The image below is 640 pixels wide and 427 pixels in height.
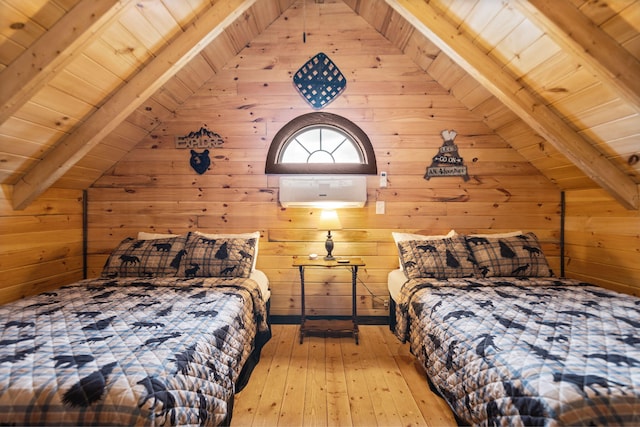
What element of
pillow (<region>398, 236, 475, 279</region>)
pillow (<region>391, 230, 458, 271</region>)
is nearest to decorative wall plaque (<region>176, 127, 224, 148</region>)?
pillow (<region>391, 230, 458, 271</region>)

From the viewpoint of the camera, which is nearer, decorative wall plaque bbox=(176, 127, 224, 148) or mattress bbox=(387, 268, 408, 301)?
mattress bbox=(387, 268, 408, 301)

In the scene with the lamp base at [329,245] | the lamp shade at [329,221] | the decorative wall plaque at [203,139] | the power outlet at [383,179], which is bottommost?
the lamp base at [329,245]

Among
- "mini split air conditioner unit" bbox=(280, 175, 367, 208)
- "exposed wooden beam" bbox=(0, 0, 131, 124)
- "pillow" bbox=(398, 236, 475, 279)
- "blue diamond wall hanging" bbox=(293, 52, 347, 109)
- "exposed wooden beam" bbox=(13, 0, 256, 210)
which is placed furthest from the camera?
"blue diamond wall hanging" bbox=(293, 52, 347, 109)

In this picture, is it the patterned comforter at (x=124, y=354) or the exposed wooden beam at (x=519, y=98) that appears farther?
the exposed wooden beam at (x=519, y=98)

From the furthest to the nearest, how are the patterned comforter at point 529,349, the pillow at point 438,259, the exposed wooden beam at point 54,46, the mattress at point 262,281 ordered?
the mattress at point 262,281 < the pillow at point 438,259 < the exposed wooden beam at point 54,46 < the patterned comforter at point 529,349

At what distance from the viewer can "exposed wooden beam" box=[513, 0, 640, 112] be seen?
1.75 metres

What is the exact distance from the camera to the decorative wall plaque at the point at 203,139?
3.18 m

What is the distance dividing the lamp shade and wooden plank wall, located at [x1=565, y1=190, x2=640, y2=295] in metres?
2.06

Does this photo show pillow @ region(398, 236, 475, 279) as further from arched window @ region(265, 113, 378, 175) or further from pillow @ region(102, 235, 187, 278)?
pillow @ region(102, 235, 187, 278)

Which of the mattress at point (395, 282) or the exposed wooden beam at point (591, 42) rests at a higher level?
the exposed wooden beam at point (591, 42)

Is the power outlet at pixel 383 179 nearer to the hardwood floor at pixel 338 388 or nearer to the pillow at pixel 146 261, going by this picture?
the hardwood floor at pixel 338 388

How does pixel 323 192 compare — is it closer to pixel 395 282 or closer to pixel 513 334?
pixel 395 282

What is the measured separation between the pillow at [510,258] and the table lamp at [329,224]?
1.12m

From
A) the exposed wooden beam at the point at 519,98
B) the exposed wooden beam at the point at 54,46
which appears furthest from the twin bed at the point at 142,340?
the exposed wooden beam at the point at 519,98
